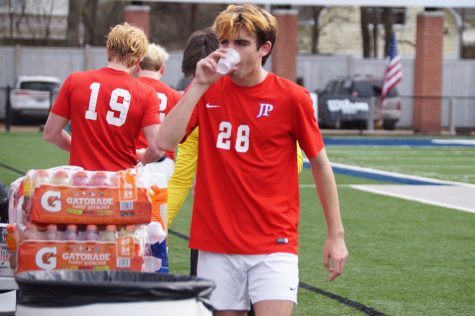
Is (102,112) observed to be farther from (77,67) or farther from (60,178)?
(77,67)

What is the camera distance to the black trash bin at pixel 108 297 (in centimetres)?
434

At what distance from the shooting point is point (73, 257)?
5.29 m

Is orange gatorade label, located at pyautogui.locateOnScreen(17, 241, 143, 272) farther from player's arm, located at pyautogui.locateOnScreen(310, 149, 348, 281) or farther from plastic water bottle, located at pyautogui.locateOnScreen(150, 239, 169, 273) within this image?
plastic water bottle, located at pyautogui.locateOnScreen(150, 239, 169, 273)

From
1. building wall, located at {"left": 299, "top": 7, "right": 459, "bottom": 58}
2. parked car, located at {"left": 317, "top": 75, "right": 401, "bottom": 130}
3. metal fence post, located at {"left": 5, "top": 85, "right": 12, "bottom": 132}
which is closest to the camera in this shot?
metal fence post, located at {"left": 5, "top": 85, "right": 12, "bottom": 132}

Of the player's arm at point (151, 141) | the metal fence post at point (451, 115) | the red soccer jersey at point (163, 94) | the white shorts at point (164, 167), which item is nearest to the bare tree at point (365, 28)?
the metal fence post at point (451, 115)

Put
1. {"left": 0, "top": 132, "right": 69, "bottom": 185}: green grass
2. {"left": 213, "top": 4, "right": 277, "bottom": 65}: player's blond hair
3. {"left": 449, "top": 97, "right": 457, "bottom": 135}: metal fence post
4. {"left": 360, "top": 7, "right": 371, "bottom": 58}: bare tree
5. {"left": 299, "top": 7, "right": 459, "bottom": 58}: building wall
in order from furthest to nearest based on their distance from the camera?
{"left": 299, "top": 7, "right": 459, "bottom": 58}: building wall < {"left": 360, "top": 7, "right": 371, "bottom": 58}: bare tree < {"left": 449, "top": 97, "right": 457, "bottom": 135}: metal fence post < {"left": 0, "top": 132, "right": 69, "bottom": 185}: green grass < {"left": 213, "top": 4, "right": 277, "bottom": 65}: player's blond hair

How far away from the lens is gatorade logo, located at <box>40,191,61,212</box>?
5.23m

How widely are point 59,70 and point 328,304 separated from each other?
32.0 m

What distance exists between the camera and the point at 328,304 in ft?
29.1

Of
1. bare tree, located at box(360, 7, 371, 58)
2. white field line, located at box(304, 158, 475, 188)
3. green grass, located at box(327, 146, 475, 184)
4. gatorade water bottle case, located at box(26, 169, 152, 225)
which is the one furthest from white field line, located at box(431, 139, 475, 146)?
gatorade water bottle case, located at box(26, 169, 152, 225)

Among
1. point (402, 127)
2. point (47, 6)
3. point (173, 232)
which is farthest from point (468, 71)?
point (173, 232)

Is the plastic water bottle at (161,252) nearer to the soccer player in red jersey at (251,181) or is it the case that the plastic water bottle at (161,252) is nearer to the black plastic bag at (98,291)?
the soccer player in red jersey at (251,181)

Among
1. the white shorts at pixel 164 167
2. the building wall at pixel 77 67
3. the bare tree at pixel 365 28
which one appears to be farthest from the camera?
the bare tree at pixel 365 28

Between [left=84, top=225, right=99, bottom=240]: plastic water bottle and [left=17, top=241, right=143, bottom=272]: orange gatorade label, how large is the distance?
0.03 metres
